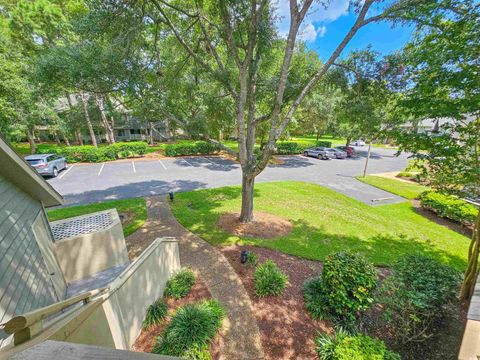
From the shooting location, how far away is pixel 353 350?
10.8 ft

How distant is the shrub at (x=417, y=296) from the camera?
12.7 ft

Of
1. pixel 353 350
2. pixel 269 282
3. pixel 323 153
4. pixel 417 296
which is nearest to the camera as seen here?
pixel 353 350

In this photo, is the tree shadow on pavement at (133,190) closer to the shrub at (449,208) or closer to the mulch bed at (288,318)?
the mulch bed at (288,318)

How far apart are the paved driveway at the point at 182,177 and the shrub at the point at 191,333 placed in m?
8.97

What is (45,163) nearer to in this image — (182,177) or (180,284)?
(182,177)

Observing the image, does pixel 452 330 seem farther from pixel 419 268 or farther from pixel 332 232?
pixel 332 232

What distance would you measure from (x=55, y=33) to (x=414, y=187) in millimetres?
30264

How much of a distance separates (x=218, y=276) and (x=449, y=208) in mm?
9901

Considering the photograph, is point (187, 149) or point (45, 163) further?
point (187, 149)

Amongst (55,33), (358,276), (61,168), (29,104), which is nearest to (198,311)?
(358,276)

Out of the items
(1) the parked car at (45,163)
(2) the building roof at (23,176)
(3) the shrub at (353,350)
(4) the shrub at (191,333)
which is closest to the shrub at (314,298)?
(3) the shrub at (353,350)

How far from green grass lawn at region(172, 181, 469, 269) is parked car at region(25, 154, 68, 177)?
32.2 ft

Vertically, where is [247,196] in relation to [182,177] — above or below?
above

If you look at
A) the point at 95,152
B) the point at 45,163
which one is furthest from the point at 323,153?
the point at 45,163
